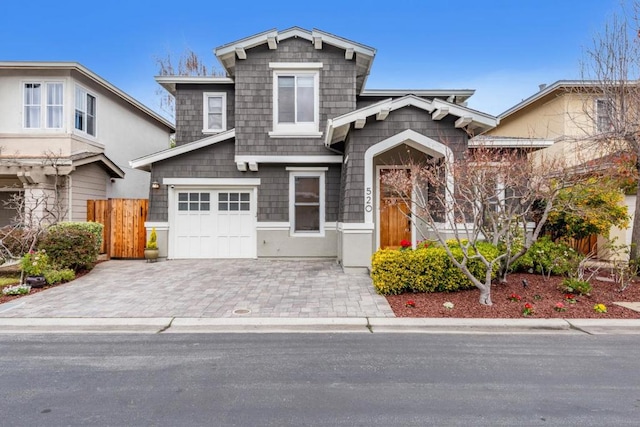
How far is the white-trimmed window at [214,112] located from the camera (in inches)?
490

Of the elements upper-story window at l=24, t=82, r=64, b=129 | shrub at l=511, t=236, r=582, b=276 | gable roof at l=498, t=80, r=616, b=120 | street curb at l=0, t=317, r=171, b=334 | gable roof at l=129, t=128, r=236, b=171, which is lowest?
street curb at l=0, t=317, r=171, b=334

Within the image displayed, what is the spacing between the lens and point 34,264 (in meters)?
7.93

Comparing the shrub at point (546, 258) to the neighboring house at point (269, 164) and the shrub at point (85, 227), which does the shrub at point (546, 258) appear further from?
the shrub at point (85, 227)

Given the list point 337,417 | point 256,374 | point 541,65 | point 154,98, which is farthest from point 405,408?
point 154,98

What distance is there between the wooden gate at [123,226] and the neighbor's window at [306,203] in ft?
16.3

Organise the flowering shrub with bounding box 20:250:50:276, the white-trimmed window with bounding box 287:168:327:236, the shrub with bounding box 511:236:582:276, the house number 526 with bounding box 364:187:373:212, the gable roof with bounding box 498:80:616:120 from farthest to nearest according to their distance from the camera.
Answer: the white-trimmed window with bounding box 287:168:327:236 < the gable roof with bounding box 498:80:616:120 < the house number 526 with bounding box 364:187:373:212 < the shrub with bounding box 511:236:582:276 < the flowering shrub with bounding box 20:250:50:276

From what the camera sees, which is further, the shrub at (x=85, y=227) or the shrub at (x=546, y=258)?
the shrub at (x=85, y=227)

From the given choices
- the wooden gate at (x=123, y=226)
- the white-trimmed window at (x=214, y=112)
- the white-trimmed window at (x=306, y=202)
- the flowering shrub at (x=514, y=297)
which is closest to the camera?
the flowering shrub at (x=514, y=297)

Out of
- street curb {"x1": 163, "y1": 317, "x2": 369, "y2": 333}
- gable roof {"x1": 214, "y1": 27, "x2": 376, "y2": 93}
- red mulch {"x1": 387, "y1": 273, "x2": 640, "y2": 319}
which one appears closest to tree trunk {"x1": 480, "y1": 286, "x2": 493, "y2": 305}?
red mulch {"x1": 387, "y1": 273, "x2": 640, "y2": 319}

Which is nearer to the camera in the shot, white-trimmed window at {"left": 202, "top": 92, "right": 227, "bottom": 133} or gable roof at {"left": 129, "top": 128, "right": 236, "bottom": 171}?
gable roof at {"left": 129, "top": 128, "right": 236, "bottom": 171}

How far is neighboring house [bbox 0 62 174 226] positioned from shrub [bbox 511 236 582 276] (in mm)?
13383

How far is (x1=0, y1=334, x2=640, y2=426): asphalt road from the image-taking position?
3.08 meters

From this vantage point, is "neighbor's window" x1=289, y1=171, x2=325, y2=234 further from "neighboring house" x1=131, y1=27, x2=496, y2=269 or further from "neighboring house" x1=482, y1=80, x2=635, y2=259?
"neighboring house" x1=482, y1=80, x2=635, y2=259

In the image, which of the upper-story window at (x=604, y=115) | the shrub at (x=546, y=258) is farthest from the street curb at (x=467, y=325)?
the upper-story window at (x=604, y=115)
